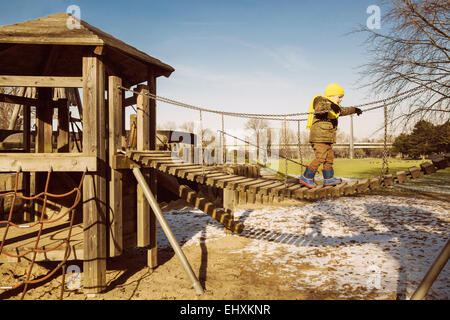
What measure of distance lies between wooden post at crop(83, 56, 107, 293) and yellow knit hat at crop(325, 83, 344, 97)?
148 inches

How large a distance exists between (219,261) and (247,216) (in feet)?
15.5

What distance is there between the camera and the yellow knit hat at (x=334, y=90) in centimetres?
471

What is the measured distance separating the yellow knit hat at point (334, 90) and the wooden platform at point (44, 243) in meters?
4.83

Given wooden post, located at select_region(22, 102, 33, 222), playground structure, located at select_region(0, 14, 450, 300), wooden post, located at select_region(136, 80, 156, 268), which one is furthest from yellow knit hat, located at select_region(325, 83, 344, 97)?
wooden post, located at select_region(22, 102, 33, 222)

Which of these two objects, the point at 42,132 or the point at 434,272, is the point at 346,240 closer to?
the point at 434,272

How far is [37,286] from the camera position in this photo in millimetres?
5297

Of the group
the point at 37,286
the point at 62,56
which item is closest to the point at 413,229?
the point at 37,286

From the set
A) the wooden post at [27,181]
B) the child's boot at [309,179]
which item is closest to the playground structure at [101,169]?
the child's boot at [309,179]

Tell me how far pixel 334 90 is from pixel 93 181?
13.8ft

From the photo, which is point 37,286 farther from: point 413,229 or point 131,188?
point 413,229

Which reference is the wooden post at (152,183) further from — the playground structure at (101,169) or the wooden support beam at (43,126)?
the wooden support beam at (43,126)


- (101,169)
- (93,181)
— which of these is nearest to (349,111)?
(101,169)

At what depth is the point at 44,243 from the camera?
16.2 feet

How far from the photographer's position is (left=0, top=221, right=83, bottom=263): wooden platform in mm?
4734
